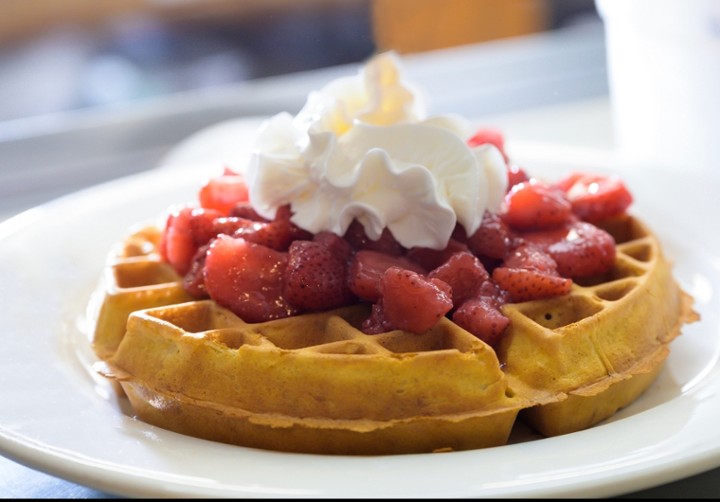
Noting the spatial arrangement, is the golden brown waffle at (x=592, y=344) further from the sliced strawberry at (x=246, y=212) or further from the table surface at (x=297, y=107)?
the table surface at (x=297, y=107)

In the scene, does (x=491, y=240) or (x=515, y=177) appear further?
(x=515, y=177)

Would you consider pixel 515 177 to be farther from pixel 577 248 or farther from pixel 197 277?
pixel 197 277

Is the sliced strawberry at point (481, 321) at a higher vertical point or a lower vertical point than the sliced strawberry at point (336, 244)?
lower

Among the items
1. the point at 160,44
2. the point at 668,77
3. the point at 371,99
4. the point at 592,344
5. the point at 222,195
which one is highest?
the point at 371,99

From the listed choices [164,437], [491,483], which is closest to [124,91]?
[164,437]

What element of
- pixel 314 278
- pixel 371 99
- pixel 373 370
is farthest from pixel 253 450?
pixel 371 99

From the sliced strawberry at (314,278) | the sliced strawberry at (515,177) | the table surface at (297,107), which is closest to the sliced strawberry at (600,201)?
the sliced strawberry at (515,177)

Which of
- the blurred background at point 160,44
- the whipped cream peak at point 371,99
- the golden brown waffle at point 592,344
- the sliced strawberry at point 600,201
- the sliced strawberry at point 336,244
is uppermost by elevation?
the whipped cream peak at point 371,99
